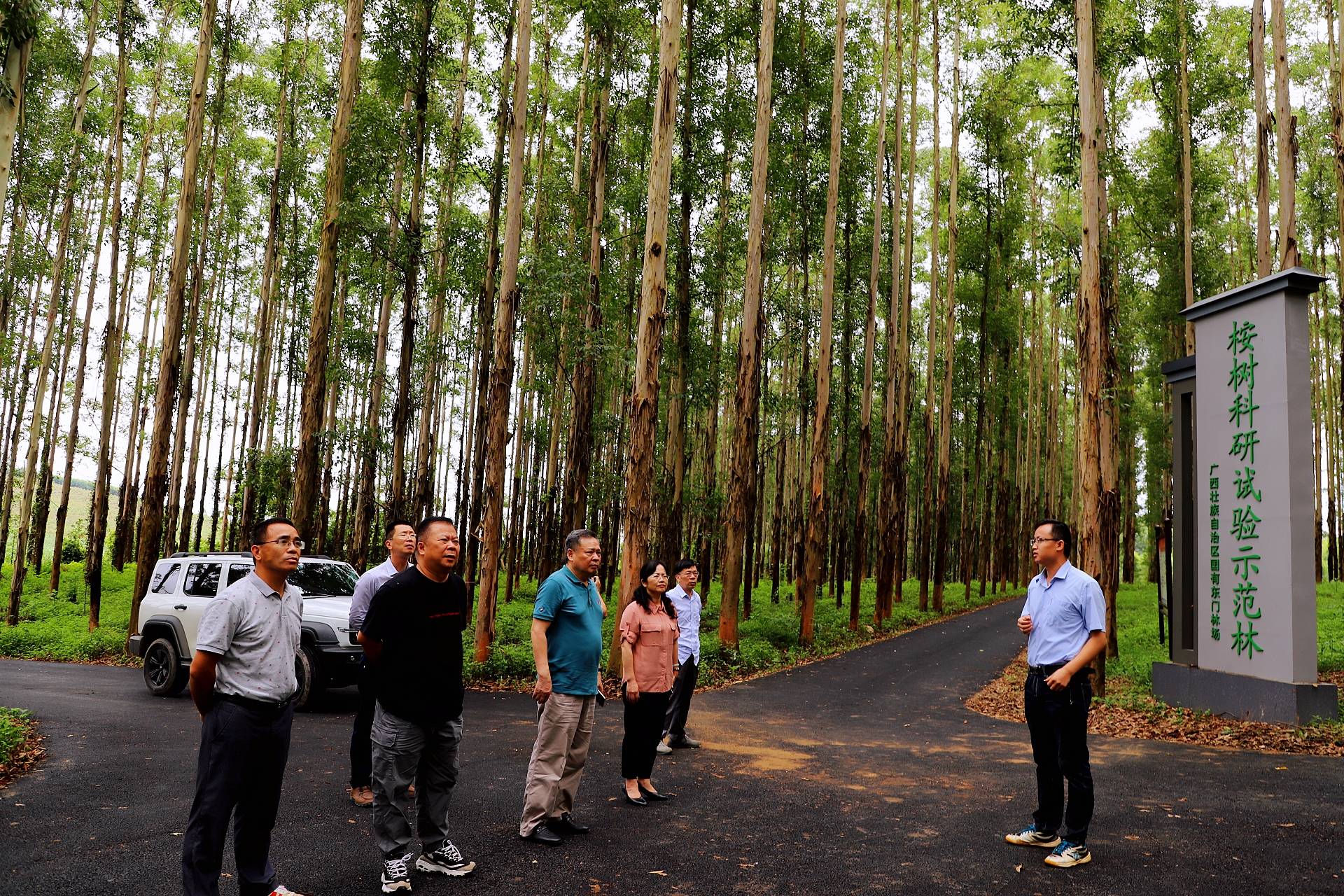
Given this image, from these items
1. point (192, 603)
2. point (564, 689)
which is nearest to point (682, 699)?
point (564, 689)

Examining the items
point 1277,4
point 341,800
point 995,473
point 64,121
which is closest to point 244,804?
point 341,800

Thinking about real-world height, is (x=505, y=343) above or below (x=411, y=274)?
below

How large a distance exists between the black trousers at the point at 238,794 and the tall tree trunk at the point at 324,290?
9.20m

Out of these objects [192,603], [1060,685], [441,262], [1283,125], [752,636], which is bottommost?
[752,636]

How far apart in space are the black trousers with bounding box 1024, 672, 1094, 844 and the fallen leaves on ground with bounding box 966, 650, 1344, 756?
3.52 metres

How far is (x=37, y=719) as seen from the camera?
880 centimetres

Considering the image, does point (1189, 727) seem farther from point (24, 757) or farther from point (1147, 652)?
point (24, 757)

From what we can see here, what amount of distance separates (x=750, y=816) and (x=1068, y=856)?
80.4 inches

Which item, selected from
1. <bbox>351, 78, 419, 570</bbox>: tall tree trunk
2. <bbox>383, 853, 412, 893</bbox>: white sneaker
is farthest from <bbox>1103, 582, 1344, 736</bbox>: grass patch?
<bbox>351, 78, 419, 570</bbox>: tall tree trunk

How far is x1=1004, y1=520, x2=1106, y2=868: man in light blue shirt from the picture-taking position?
4742 mm

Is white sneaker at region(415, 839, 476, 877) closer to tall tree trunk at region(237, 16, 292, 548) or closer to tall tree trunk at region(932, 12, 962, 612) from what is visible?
tall tree trunk at region(237, 16, 292, 548)

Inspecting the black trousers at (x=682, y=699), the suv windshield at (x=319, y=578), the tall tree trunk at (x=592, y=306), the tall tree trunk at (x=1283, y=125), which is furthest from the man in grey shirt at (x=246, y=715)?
the tall tree trunk at (x=1283, y=125)

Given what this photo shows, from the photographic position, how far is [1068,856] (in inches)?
186

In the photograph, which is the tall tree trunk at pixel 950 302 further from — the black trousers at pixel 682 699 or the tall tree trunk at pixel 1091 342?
the black trousers at pixel 682 699
